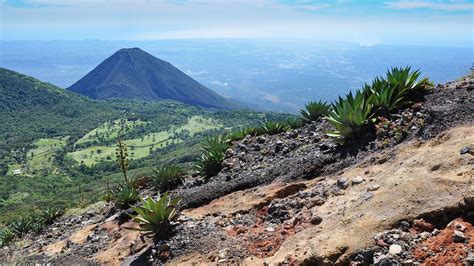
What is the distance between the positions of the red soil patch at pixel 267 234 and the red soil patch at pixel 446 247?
179cm

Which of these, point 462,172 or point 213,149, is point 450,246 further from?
point 213,149

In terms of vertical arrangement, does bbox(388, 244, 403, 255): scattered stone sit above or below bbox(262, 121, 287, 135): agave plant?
above

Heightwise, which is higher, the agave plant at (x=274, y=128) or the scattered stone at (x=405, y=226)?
the scattered stone at (x=405, y=226)

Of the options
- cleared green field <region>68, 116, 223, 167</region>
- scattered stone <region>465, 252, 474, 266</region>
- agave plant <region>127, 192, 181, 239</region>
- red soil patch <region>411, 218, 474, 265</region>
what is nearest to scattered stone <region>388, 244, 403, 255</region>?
red soil patch <region>411, 218, 474, 265</region>

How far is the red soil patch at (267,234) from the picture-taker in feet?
18.4

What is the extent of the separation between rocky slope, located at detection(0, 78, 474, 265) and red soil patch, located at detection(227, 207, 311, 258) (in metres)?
0.02

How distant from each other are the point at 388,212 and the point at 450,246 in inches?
37.4

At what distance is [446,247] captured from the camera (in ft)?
13.2

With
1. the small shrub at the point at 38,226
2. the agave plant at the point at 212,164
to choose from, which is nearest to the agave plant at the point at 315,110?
the agave plant at the point at 212,164

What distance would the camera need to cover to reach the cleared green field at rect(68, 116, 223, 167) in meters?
144

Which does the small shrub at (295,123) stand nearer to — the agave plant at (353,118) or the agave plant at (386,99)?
the agave plant at (386,99)

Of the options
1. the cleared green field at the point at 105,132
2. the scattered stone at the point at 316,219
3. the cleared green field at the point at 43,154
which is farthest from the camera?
the cleared green field at the point at 105,132

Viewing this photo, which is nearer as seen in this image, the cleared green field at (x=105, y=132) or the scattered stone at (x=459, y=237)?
the scattered stone at (x=459, y=237)

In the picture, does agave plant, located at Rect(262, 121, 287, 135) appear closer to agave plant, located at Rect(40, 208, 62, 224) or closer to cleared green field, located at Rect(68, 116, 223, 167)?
agave plant, located at Rect(40, 208, 62, 224)
